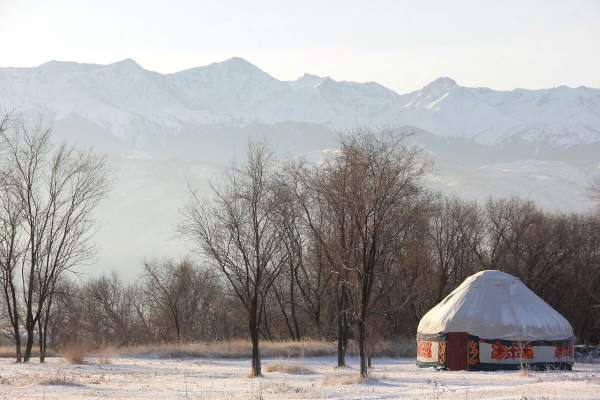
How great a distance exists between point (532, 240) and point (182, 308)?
85.3ft

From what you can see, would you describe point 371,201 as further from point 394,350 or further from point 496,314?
point 394,350

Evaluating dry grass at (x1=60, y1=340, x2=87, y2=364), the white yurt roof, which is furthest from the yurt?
dry grass at (x1=60, y1=340, x2=87, y2=364)

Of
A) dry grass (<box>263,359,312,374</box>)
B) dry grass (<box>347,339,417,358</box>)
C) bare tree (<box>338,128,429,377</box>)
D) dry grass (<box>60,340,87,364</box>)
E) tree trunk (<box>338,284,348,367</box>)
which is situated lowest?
dry grass (<box>347,339,417,358</box>)

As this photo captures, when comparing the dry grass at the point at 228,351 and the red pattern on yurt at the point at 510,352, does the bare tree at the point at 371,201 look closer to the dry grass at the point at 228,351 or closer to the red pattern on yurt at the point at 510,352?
the red pattern on yurt at the point at 510,352

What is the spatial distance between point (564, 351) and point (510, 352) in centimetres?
255

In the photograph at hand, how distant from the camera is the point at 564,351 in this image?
98.2ft

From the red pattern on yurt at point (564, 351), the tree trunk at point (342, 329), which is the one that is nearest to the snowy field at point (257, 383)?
Result: the tree trunk at point (342, 329)

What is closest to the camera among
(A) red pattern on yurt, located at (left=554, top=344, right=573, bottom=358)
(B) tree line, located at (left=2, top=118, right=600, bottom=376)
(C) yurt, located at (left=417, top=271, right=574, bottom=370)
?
(B) tree line, located at (left=2, top=118, right=600, bottom=376)

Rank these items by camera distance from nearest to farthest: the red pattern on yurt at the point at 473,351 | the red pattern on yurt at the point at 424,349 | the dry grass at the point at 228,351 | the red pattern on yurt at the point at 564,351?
the red pattern on yurt at the point at 473,351
the red pattern on yurt at the point at 564,351
the red pattern on yurt at the point at 424,349
the dry grass at the point at 228,351

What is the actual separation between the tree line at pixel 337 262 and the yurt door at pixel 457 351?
293 cm

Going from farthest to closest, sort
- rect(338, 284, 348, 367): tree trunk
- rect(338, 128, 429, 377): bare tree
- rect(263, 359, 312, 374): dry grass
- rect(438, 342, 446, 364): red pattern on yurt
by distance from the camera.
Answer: rect(438, 342, 446, 364): red pattern on yurt
rect(338, 284, 348, 367): tree trunk
rect(263, 359, 312, 374): dry grass
rect(338, 128, 429, 377): bare tree

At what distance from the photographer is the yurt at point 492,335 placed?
1136 inches

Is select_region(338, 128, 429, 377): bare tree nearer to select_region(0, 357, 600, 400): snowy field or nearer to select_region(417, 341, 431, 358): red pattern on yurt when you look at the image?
select_region(0, 357, 600, 400): snowy field

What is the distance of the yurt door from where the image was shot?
94.5 ft
